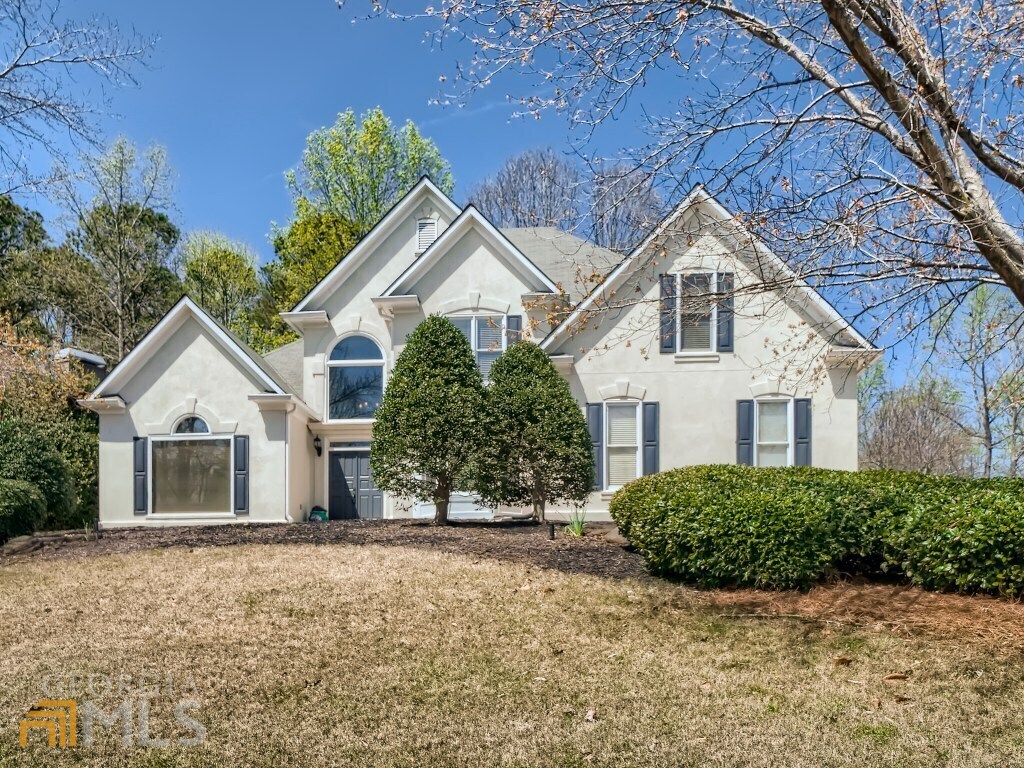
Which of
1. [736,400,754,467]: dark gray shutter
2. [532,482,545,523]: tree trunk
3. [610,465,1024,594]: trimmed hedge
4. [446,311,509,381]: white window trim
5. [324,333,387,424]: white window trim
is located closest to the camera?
[610,465,1024,594]: trimmed hedge

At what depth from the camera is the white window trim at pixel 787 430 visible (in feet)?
50.3

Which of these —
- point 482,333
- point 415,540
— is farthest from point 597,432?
point 415,540

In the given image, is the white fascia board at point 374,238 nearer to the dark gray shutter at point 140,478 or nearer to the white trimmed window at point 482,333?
the white trimmed window at point 482,333

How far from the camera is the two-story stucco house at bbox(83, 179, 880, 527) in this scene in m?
15.4

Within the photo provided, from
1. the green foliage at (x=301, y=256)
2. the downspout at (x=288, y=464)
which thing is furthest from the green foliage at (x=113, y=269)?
the downspout at (x=288, y=464)

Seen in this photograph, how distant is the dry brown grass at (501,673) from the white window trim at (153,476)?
669 centimetres

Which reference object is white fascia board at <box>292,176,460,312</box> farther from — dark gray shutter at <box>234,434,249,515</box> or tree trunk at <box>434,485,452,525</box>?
tree trunk at <box>434,485,452,525</box>

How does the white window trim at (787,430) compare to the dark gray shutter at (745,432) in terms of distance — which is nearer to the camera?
the white window trim at (787,430)

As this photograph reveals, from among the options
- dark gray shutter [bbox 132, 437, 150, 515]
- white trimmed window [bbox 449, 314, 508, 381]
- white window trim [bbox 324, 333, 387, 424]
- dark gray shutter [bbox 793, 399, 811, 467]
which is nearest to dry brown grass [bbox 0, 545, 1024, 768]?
dark gray shutter [bbox 132, 437, 150, 515]

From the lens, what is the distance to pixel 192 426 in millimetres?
16266

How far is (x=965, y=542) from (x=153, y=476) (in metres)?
14.7

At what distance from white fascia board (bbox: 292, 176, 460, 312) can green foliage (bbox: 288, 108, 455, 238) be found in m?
12.8

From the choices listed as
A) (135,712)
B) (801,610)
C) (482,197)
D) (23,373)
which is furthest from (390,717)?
(482,197)

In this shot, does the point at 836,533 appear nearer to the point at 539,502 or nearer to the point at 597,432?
the point at 539,502
